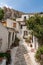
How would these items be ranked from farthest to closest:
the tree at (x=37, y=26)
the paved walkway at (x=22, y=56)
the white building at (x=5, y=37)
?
1. the tree at (x=37, y=26)
2. the white building at (x=5, y=37)
3. the paved walkway at (x=22, y=56)

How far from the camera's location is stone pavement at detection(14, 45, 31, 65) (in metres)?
24.9

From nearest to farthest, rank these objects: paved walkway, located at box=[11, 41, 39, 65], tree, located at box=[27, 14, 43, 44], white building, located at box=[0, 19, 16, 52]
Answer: paved walkway, located at box=[11, 41, 39, 65] < white building, located at box=[0, 19, 16, 52] < tree, located at box=[27, 14, 43, 44]

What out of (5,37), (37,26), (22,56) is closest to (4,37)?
(5,37)

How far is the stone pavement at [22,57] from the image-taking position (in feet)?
81.7

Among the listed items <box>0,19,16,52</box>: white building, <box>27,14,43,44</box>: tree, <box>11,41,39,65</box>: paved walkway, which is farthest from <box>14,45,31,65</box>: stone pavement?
<box>27,14,43,44</box>: tree

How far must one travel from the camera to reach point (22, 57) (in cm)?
2605

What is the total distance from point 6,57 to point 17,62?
5.34 ft

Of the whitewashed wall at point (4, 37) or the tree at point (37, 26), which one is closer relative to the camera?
the whitewashed wall at point (4, 37)

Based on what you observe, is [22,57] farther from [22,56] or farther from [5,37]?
[5,37]

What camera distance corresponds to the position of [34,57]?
83.2 feet

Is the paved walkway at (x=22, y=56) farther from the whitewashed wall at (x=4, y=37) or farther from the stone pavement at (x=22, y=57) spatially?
the whitewashed wall at (x=4, y=37)

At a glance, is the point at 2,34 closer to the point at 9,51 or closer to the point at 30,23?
the point at 9,51

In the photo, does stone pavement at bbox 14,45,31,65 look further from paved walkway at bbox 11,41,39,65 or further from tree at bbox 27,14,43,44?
tree at bbox 27,14,43,44

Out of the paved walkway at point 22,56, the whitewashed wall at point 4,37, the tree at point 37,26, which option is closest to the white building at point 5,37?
the whitewashed wall at point 4,37
